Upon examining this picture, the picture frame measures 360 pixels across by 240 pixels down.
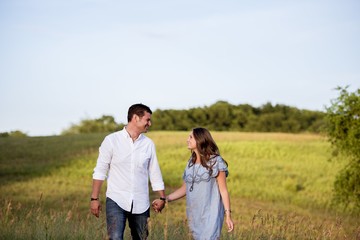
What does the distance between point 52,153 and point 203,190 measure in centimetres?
4569

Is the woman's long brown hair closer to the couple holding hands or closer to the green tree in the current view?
the couple holding hands

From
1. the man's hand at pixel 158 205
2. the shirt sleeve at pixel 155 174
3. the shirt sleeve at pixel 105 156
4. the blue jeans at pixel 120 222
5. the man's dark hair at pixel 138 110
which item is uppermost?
the man's dark hair at pixel 138 110

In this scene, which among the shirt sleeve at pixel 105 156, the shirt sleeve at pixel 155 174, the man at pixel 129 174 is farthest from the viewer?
the shirt sleeve at pixel 155 174

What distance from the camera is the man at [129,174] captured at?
7938 millimetres

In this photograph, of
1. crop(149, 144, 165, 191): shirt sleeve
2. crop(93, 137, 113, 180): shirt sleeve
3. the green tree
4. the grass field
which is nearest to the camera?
crop(93, 137, 113, 180): shirt sleeve

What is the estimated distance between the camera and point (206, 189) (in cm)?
755

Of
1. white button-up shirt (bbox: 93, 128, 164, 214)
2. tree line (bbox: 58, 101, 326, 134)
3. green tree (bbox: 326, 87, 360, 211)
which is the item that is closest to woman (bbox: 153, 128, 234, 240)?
white button-up shirt (bbox: 93, 128, 164, 214)

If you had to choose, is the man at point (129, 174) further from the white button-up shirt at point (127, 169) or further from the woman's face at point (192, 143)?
the woman's face at point (192, 143)

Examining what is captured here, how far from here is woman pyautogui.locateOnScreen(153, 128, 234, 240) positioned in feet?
24.6

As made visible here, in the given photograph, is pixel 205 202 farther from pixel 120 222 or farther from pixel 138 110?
pixel 138 110

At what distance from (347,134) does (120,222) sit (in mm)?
21828

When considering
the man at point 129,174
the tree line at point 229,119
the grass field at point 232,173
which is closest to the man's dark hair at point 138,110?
the man at point 129,174

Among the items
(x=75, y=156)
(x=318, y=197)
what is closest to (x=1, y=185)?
(x=75, y=156)

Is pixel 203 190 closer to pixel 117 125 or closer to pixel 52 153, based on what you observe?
pixel 52 153
